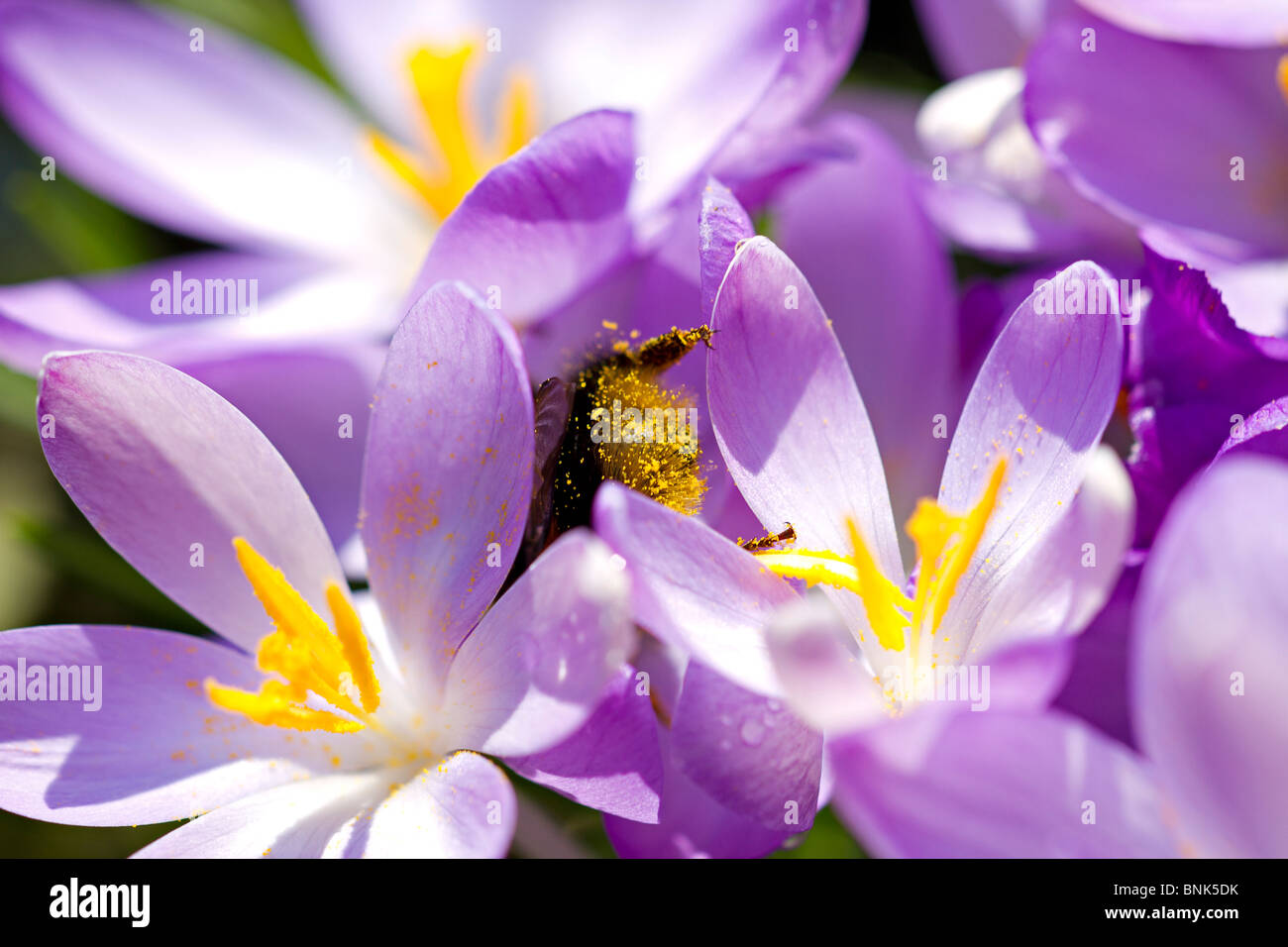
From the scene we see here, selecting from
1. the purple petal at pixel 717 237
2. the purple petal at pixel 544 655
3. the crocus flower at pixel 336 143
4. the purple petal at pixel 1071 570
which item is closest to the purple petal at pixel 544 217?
the crocus flower at pixel 336 143

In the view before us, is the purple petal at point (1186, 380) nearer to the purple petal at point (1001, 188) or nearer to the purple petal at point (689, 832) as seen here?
the purple petal at point (1001, 188)

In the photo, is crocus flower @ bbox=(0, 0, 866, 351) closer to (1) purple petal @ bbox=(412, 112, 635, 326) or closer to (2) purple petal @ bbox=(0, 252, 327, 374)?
(2) purple petal @ bbox=(0, 252, 327, 374)

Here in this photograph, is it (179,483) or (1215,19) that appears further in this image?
(1215,19)

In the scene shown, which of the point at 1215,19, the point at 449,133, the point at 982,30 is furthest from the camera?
the point at 449,133

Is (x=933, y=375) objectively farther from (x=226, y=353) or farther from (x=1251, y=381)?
(x=226, y=353)

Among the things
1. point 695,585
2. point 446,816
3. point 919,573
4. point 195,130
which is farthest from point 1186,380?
point 195,130

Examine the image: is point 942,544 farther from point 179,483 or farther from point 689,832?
point 179,483
